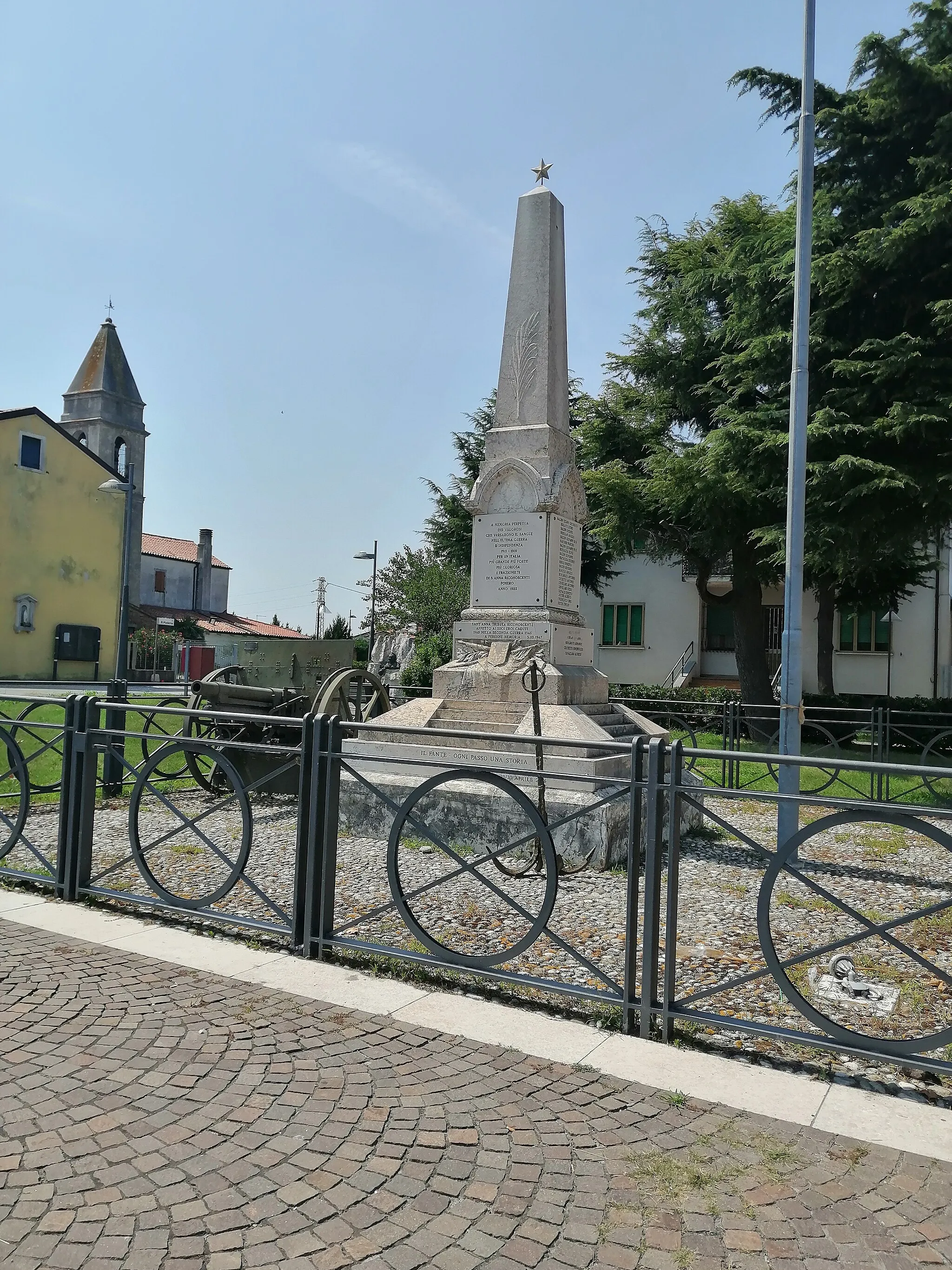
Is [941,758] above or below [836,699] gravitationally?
below

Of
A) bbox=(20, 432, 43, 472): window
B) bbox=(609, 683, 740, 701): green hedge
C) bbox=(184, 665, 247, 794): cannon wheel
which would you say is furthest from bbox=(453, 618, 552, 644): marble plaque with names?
bbox=(20, 432, 43, 472): window

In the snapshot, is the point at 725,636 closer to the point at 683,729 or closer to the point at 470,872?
the point at 683,729

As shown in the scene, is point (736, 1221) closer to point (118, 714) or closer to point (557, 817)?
point (557, 817)

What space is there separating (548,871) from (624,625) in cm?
2732

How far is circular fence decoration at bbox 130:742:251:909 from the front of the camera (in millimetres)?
4973

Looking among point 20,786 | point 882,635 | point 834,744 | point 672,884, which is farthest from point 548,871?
point 882,635

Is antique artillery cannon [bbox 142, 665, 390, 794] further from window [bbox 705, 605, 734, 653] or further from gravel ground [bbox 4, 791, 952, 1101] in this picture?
window [bbox 705, 605, 734, 653]

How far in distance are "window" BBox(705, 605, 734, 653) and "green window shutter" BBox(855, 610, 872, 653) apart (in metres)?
4.23

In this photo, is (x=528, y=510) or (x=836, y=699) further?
(x=836, y=699)

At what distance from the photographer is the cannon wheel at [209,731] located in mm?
9505

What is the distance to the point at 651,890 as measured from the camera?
→ 3.81 metres

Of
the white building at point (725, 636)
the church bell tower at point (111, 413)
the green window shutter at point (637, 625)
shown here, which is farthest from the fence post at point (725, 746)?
the church bell tower at point (111, 413)

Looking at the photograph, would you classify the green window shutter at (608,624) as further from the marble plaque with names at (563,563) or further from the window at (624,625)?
the marble plaque with names at (563,563)

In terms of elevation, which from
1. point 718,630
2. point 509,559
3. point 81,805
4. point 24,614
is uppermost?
point 718,630
